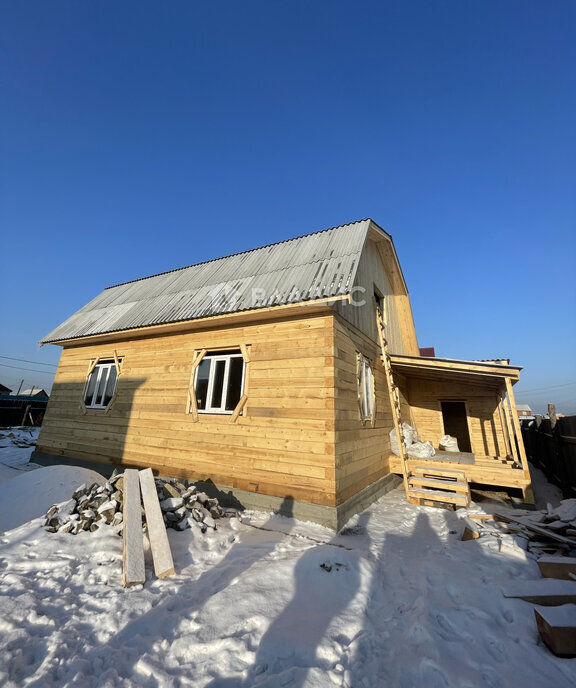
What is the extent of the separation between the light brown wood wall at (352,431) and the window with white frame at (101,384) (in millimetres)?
7500

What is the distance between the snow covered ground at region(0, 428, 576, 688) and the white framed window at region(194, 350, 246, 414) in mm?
3339

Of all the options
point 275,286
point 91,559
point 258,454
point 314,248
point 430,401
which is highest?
point 314,248

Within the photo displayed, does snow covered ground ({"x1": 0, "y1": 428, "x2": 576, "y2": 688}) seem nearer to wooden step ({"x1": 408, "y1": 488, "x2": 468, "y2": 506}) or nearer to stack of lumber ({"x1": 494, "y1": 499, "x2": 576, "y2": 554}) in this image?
stack of lumber ({"x1": 494, "y1": 499, "x2": 576, "y2": 554})

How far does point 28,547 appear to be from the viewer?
155 inches

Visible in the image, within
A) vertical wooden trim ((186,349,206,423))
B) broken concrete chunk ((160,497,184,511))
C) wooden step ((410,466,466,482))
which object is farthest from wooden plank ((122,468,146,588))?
wooden step ((410,466,466,482))

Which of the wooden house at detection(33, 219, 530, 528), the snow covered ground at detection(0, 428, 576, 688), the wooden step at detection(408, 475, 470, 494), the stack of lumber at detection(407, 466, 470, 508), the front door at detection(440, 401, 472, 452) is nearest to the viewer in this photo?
the snow covered ground at detection(0, 428, 576, 688)

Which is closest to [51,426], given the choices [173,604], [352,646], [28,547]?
[28,547]

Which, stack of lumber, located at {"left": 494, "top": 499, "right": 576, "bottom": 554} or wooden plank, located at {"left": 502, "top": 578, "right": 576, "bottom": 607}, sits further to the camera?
stack of lumber, located at {"left": 494, "top": 499, "right": 576, "bottom": 554}

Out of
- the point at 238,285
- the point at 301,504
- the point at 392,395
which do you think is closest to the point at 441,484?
the point at 392,395

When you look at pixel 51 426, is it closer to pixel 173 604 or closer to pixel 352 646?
pixel 173 604

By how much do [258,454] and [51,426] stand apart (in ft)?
29.4

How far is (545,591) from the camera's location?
3.26 m

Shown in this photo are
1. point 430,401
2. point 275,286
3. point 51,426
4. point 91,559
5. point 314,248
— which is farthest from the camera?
point 430,401

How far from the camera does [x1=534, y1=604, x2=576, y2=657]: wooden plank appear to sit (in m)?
2.46
